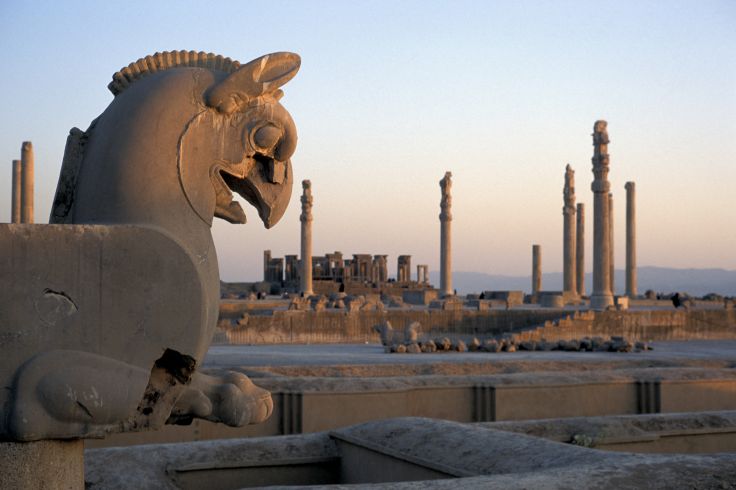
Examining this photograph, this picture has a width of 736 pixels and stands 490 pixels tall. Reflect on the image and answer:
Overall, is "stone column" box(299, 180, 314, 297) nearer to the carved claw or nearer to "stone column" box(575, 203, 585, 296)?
"stone column" box(575, 203, 585, 296)

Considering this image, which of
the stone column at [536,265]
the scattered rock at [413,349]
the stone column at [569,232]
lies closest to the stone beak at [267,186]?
the scattered rock at [413,349]

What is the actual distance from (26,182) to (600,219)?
20337 mm

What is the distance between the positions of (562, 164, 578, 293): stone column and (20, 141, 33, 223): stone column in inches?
844

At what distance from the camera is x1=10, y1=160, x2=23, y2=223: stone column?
3252 cm

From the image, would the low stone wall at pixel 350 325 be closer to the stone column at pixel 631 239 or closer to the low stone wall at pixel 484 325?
the low stone wall at pixel 484 325

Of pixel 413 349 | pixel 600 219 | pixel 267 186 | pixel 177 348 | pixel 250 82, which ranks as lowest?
pixel 413 349

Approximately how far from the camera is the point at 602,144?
27.1m

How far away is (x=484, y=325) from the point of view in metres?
24.8

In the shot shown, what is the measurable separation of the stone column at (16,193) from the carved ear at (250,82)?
30727 mm

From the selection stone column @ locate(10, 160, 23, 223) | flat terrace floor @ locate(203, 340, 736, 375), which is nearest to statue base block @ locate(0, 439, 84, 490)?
flat terrace floor @ locate(203, 340, 736, 375)

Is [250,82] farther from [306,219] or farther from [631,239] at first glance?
[631,239]

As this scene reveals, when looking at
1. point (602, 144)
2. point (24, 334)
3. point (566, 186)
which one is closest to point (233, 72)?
point (24, 334)

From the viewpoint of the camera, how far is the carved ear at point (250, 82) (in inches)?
154

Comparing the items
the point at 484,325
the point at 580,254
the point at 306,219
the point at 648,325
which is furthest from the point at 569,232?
the point at 484,325
